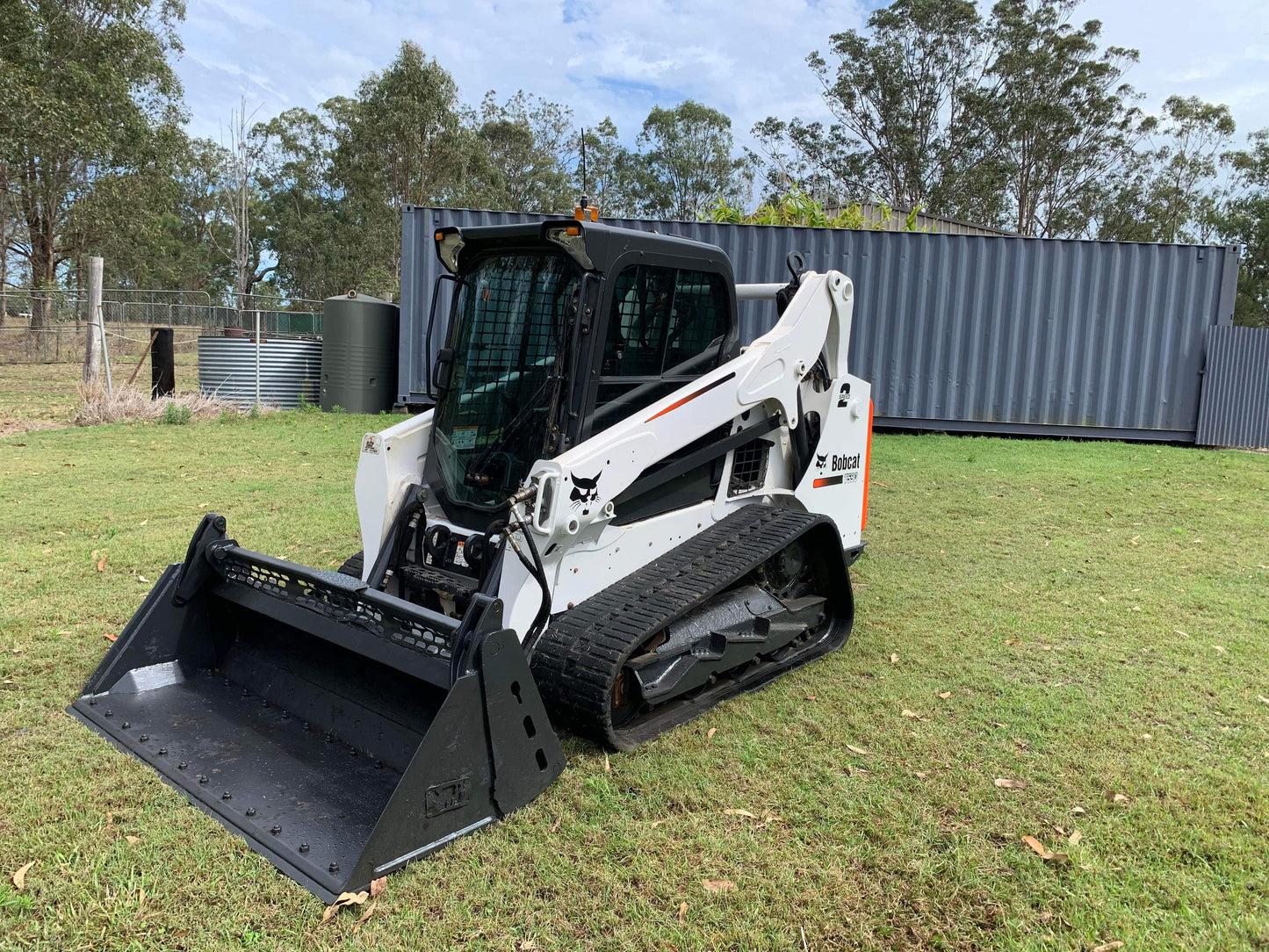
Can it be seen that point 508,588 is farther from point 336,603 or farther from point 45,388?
point 45,388

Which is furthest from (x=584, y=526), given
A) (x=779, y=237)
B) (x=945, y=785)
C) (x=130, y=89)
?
(x=130, y=89)

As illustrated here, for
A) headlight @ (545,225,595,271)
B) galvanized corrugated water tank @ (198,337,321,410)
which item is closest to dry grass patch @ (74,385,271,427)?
galvanized corrugated water tank @ (198,337,321,410)

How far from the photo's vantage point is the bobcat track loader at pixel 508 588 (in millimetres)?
2822

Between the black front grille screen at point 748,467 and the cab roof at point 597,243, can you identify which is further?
the black front grille screen at point 748,467

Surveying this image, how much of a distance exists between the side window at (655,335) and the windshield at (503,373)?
0.76 feet

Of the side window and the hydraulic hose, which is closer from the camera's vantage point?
the hydraulic hose

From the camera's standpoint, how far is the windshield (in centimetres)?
375

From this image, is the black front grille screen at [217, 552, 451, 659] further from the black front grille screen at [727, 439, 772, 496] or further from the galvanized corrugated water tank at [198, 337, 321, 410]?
the galvanized corrugated water tank at [198, 337, 321, 410]

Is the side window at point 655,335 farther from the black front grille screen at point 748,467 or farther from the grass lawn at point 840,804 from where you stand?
the grass lawn at point 840,804

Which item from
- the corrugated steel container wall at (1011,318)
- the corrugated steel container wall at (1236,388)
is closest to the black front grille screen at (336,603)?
the corrugated steel container wall at (1011,318)

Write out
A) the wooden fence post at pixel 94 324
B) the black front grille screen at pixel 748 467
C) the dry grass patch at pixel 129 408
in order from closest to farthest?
the black front grille screen at pixel 748 467
the dry grass patch at pixel 129 408
the wooden fence post at pixel 94 324

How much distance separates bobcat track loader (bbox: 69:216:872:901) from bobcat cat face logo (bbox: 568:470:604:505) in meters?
0.01

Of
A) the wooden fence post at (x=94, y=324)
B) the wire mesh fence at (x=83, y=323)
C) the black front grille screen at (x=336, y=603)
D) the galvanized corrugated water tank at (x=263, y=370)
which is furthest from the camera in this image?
the wire mesh fence at (x=83, y=323)

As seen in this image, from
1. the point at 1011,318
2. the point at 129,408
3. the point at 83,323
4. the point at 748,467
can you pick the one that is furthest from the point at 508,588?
the point at 83,323
